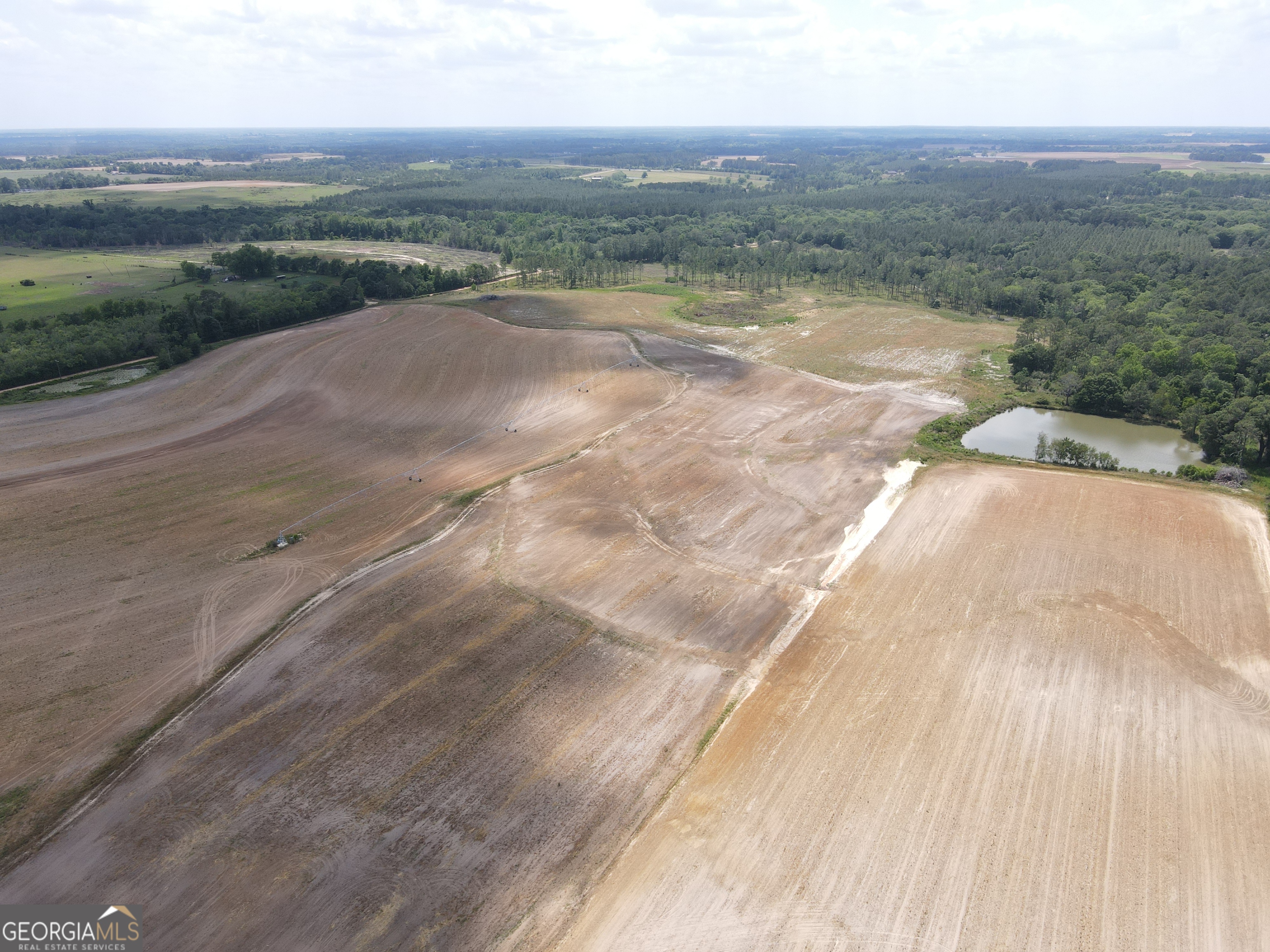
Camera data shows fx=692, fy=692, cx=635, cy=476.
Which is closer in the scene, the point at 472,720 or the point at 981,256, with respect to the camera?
the point at 472,720

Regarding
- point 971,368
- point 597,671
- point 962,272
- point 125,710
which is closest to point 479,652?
point 597,671

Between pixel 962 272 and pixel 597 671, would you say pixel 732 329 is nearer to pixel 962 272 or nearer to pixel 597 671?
pixel 962 272

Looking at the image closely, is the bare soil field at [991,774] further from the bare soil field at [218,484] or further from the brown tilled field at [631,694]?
the bare soil field at [218,484]

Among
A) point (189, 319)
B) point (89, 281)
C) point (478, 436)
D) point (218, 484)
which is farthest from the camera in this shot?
point (89, 281)

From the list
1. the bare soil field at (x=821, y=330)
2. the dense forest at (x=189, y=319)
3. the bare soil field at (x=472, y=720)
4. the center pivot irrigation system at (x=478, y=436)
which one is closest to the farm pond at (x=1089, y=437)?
the bare soil field at (x=821, y=330)
